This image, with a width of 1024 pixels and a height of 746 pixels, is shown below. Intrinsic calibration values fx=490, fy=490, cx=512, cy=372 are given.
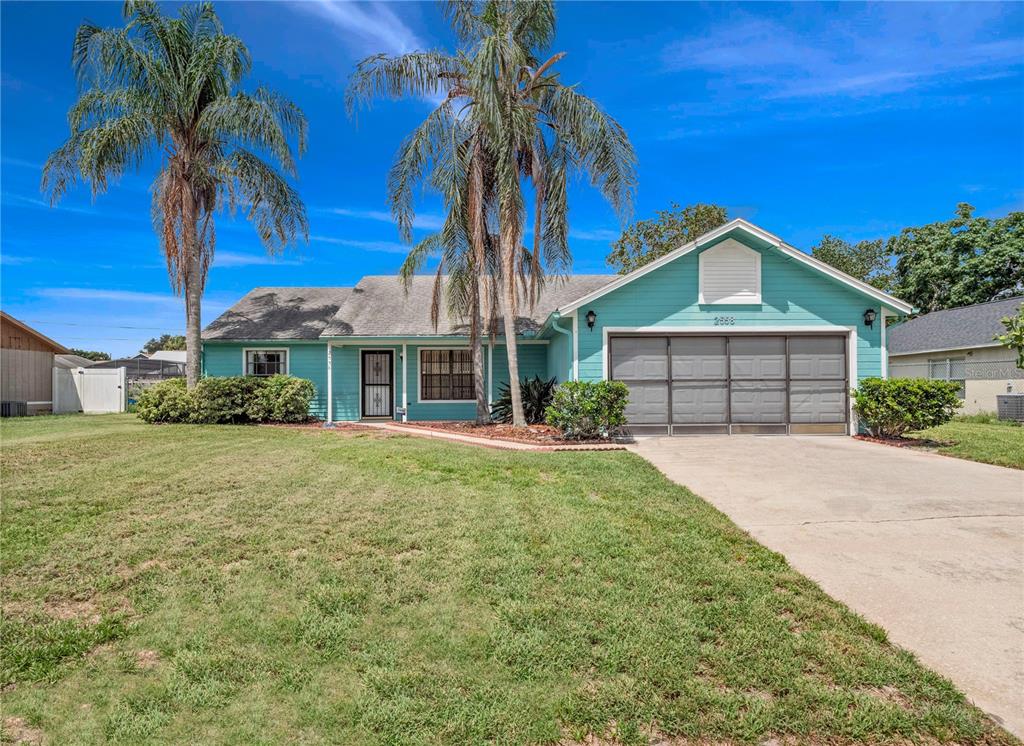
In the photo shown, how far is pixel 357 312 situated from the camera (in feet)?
48.2

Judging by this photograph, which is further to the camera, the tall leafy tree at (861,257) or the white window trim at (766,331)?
the tall leafy tree at (861,257)

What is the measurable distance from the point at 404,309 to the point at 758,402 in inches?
391

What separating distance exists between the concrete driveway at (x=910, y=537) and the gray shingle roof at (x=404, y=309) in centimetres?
707

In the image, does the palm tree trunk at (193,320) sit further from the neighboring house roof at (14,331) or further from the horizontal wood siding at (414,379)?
the neighboring house roof at (14,331)

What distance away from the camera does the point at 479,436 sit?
997 cm

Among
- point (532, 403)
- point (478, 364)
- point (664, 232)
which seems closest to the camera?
point (532, 403)

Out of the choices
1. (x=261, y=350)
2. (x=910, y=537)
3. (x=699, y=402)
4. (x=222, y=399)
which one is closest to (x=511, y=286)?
(x=699, y=402)

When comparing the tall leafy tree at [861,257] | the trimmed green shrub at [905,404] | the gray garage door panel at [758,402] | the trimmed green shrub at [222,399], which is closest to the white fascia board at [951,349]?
the trimmed green shrub at [905,404]

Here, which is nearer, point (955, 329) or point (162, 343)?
point (955, 329)

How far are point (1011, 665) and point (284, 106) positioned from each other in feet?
51.9

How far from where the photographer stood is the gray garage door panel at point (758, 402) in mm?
10734

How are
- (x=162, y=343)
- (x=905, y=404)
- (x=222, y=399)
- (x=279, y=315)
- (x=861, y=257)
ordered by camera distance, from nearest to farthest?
(x=905, y=404) < (x=222, y=399) < (x=279, y=315) < (x=861, y=257) < (x=162, y=343)

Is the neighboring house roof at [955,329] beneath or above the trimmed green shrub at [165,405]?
above

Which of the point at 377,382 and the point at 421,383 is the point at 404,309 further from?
the point at 421,383
